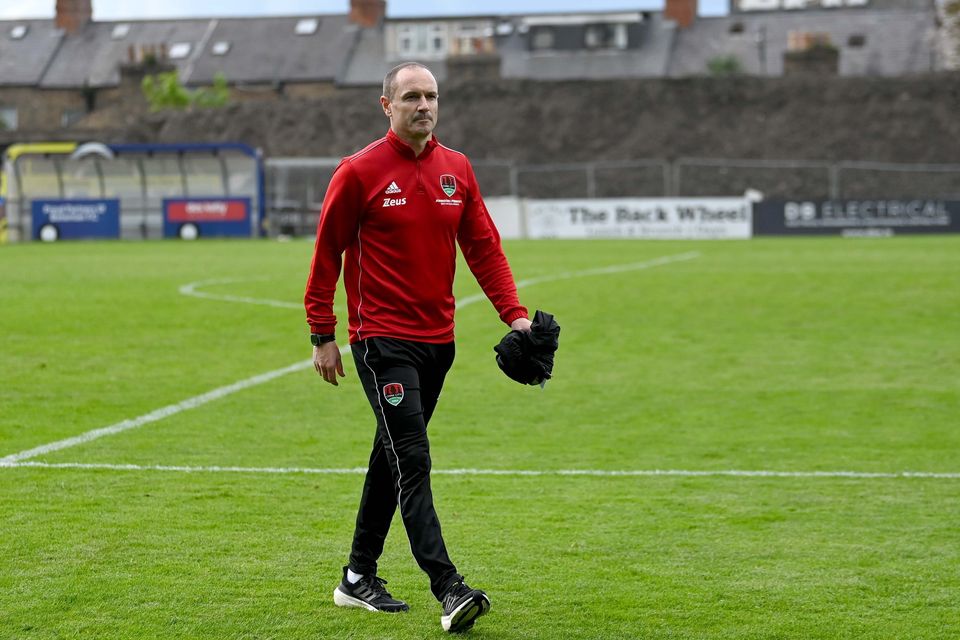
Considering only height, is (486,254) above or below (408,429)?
above

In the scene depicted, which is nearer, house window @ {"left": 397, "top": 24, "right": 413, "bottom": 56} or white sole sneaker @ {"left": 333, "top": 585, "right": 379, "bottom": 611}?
white sole sneaker @ {"left": 333, "top": 585, "right": 379, "bottom": 611}

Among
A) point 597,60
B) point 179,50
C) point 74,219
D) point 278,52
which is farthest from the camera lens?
point 179,50

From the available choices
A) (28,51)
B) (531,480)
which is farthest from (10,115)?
(531,480)

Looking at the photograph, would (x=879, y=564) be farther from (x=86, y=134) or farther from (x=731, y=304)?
(x=86, y=134)

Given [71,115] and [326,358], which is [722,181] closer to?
[71,115]

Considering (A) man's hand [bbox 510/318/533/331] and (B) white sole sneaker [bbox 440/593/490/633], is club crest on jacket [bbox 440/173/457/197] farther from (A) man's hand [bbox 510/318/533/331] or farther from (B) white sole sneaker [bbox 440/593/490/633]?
(B) white sole sneaker [bbox 440/593/490/633]

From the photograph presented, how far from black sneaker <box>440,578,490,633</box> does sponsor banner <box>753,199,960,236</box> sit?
43.8m

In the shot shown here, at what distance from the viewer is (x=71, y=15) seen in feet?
319

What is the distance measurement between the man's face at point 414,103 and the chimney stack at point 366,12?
86424 millimetres

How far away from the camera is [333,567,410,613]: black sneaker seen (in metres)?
5.73

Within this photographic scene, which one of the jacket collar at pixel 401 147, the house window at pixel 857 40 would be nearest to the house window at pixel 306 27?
the house window at pixel 857 40

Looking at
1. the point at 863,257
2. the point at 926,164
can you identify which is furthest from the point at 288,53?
the point at 863,257

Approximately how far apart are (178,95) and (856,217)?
4544cm

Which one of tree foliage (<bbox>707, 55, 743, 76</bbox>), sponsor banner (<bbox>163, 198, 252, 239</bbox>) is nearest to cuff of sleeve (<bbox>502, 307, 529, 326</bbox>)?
sponsor banner (<bbox>163, 198, 252, 239</bbox>)
